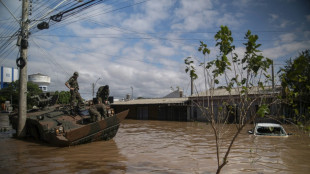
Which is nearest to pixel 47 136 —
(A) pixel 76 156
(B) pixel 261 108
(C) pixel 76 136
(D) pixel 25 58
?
(C) pixel 76 136

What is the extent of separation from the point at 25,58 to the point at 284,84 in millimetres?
12216

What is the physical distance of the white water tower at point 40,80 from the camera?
66.5 m

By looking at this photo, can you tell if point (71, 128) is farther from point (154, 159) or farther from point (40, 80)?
point (40, 80)

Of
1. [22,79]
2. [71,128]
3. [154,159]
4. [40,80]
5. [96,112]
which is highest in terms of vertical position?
[40,80]

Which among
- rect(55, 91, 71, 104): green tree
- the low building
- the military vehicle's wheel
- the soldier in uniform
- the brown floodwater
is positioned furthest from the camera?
rect(55, 91, 71, 104): green tree

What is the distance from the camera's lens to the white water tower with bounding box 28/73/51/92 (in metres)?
66.5

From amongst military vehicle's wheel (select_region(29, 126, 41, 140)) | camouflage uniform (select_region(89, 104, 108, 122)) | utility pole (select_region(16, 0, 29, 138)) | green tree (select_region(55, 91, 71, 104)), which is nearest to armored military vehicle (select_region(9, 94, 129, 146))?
military vehicle's wheel (select_region(29, 126, 41, 140))

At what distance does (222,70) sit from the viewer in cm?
430

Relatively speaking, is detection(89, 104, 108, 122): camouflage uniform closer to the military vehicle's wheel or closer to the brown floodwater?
the brown floodwater

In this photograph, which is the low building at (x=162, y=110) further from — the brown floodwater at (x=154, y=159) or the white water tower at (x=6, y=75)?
the white water tower at (x=6, y=75)

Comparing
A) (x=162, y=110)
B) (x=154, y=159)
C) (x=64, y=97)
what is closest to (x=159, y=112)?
(x=162, y=110)

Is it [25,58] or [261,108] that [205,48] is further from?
[25,58]

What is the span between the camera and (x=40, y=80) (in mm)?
67125

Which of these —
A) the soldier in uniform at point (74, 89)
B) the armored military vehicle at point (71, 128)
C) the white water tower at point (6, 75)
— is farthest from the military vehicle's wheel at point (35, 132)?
the white water tower at point (6, 75)
